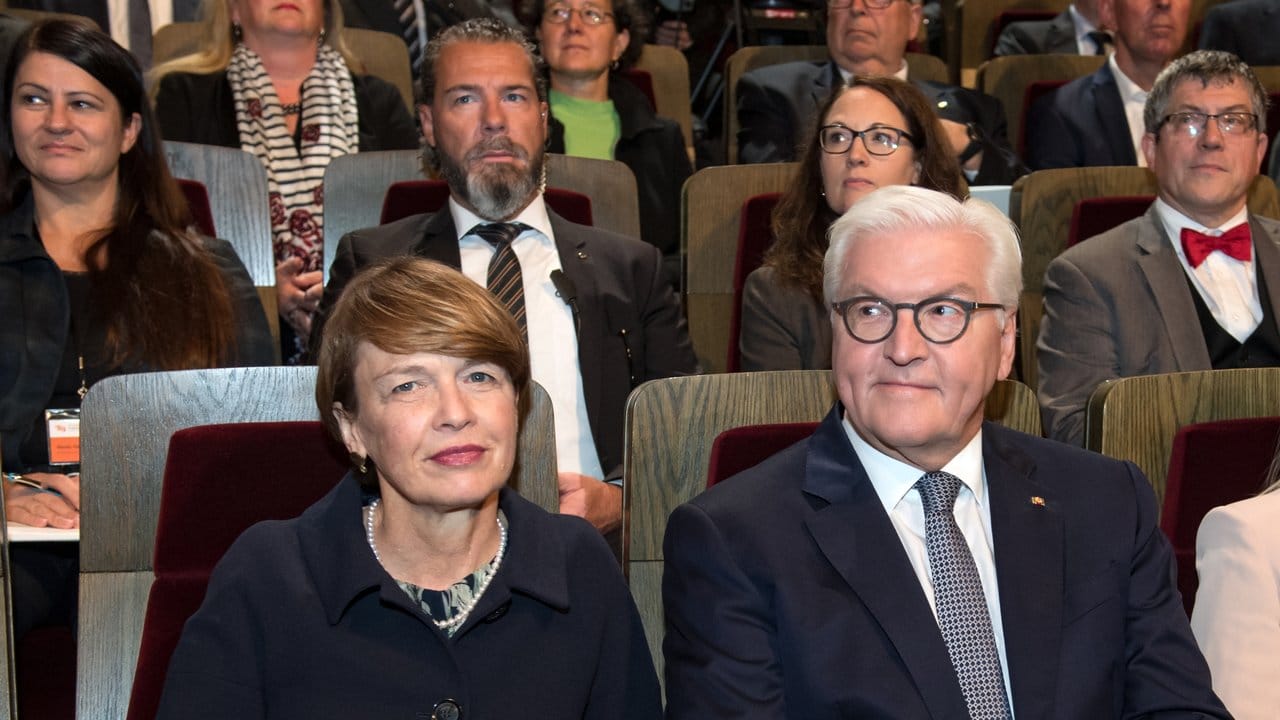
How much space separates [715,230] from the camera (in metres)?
3.33

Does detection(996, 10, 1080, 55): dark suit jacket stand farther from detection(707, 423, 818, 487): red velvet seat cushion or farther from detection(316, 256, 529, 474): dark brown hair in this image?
detection(316, 256, 529, 474): dark brown hair

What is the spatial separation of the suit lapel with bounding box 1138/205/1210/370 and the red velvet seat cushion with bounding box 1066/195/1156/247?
9.5 inches

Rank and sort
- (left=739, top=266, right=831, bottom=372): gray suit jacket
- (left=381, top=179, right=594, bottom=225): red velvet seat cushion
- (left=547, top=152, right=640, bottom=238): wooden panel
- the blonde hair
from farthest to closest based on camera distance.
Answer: the blonde hair → (left=547, top=152, right=640, bottom=238): wooden panel → (left=381, top=179, right=594, bottom=225): red velvet seat cushion → (left=739, top=266, right=831, bottom=372): gray suit jacket

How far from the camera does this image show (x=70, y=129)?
2643 millimetres

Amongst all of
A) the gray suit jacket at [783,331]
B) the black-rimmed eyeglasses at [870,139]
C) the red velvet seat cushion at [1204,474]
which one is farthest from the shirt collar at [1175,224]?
the red velvet seat cushion at [1204,474]

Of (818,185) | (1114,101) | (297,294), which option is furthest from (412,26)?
(1114,101)

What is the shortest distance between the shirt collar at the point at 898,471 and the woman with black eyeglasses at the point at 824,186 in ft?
3.72

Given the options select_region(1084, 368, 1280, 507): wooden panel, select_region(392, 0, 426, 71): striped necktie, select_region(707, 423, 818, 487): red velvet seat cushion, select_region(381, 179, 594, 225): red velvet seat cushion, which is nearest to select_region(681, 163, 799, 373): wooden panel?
select_region(381, 179, 594, 225): red velvet seat cushion

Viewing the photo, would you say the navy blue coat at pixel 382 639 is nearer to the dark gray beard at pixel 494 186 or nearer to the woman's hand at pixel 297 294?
the dark gray beard at pixel 494 186

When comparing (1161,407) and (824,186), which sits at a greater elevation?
(824,186)

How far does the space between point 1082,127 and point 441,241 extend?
2206mm

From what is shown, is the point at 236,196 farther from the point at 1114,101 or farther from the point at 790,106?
the point at 1114,101

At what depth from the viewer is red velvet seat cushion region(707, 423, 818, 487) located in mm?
1883

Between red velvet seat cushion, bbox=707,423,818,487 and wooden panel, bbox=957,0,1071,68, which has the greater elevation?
wooden panel, bbox=957,0,1071,68
